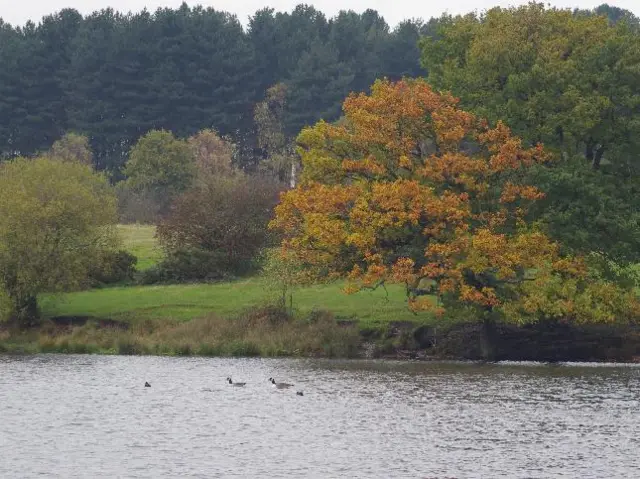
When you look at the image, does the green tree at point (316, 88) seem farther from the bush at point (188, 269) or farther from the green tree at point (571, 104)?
the green tree at point (571, 104)

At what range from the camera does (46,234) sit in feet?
248

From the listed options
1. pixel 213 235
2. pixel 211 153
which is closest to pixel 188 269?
pixel 213 235

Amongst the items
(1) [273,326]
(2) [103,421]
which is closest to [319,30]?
(1) [273,326]

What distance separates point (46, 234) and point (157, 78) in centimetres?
9634

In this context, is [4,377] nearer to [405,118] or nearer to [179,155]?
[405,118]

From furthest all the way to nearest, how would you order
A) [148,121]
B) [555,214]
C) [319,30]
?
[319,30] → [148,121] → [555,214]

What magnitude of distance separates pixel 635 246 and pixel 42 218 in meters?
33.5

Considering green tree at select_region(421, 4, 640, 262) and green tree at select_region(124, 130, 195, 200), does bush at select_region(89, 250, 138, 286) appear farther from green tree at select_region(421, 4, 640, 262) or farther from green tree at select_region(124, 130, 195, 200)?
green tree at select_region(124, 130, 195, 200)

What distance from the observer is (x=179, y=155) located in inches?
5369

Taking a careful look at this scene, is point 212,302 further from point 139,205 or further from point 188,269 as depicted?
point 139,205

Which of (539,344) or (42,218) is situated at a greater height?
(42,218)

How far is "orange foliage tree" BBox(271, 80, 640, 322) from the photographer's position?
213 feet

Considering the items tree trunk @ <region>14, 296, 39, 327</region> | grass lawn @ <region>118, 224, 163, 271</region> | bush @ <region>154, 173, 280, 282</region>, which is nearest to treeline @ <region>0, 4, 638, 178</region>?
grass lawn @ <region>118, 224, 163, 271</region>

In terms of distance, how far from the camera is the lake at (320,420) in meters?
37.8
